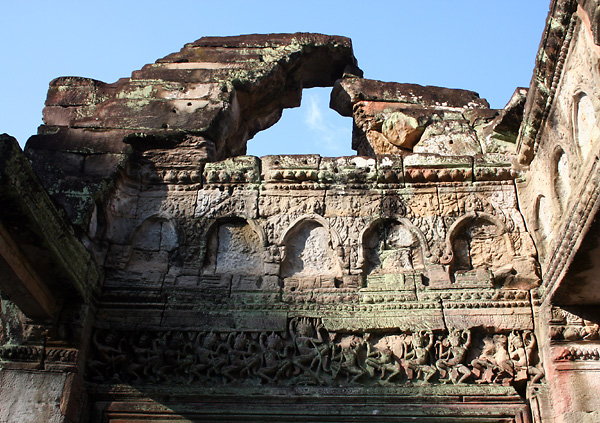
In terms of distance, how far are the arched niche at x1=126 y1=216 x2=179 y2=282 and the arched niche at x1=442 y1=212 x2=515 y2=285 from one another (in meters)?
2.58

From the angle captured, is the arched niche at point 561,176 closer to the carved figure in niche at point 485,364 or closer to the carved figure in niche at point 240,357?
the carved figure in niche at point 485,364

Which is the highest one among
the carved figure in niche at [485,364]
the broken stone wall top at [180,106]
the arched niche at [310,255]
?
the broken stone wall top at [180,106]

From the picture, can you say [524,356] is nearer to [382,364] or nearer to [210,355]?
[382,364]

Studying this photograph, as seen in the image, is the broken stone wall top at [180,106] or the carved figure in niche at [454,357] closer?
the carved figure in niche at [454,357]

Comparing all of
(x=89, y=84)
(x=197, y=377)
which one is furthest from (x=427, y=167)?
(x=89, y=84)

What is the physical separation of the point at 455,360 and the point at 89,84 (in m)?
4.98

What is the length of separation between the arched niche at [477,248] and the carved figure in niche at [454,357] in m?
0.58

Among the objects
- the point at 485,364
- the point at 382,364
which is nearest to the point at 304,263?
the point at 382,364

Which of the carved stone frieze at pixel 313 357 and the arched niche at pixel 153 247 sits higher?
the arched niche at pixel 153 247

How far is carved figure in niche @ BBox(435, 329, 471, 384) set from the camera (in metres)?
5.34

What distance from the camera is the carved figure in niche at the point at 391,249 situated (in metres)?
6.08

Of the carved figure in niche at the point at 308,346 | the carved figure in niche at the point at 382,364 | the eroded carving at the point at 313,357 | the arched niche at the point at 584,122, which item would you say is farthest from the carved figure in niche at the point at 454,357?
the arched niche at the point at 584,122

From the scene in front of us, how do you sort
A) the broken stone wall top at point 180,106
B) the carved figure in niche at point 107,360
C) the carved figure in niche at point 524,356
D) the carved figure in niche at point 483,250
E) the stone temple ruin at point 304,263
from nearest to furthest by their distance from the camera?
Answer: the stone temple ruin at point 304,263
the carved figure in niche at point 524,356
the carved figure in niche at point 107,360
the carved figure in niche at point 483,250
the broken stone wall top at point 180,106

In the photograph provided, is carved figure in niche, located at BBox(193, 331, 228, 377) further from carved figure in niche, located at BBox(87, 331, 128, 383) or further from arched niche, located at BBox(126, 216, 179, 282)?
arched niche, located at BBox(126, 216, 179, 282)
